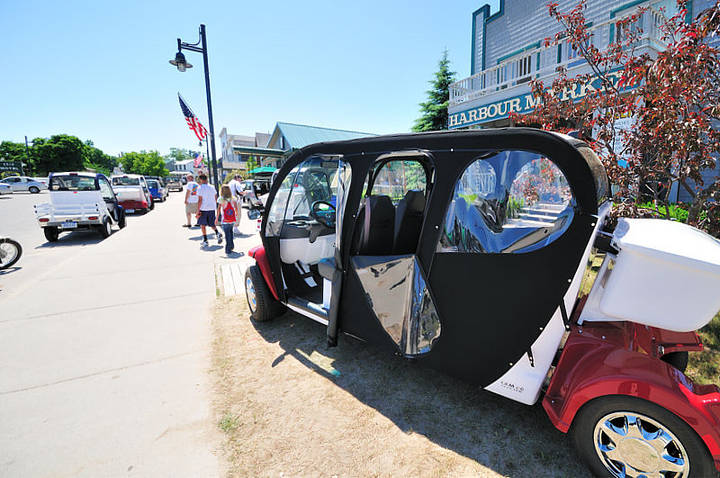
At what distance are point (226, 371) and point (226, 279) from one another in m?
2.91

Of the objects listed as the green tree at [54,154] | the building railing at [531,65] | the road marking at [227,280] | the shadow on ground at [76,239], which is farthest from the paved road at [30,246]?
the green tree at [54,154]

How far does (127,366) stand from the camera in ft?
10.3

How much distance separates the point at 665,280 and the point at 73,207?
38.5ft

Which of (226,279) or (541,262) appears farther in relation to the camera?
(226,279)

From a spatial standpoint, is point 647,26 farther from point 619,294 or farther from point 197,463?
point 197,463

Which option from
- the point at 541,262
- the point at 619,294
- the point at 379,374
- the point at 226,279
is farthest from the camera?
the point at 226,279

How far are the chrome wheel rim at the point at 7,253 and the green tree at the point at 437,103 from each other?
58.1 ft

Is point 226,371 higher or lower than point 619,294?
lower

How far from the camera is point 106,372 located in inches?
120

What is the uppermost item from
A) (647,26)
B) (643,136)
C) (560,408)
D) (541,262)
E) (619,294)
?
(647,26)

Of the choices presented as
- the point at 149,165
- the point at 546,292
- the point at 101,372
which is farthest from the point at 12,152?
the point at 546,292

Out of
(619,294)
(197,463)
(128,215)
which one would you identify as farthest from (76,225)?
(619,294)

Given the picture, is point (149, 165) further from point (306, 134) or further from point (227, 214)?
point (227, 214)

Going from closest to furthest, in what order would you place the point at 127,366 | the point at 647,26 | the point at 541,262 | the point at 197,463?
the point at 541,262 → the point at 197,463 → the point at 127,366 → the point at 647,26
